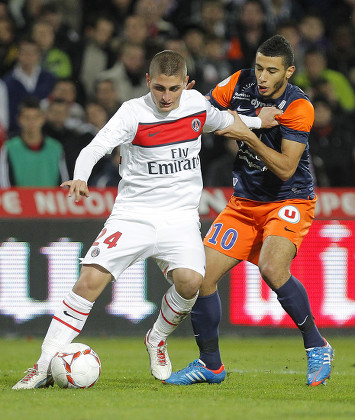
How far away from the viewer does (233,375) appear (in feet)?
23.6

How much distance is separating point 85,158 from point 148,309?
417 centimetres

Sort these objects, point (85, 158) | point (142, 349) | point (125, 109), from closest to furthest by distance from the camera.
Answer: point (85, 158) < point (125, 109) < point (142, 349)

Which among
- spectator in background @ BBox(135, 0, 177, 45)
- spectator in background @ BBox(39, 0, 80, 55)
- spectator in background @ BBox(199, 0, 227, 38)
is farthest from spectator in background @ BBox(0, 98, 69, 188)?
spectator in background @ BBox(199, 0, 227, 38)

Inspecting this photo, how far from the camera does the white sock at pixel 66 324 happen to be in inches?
234

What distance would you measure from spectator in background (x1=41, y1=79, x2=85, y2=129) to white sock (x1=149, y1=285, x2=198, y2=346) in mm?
5531

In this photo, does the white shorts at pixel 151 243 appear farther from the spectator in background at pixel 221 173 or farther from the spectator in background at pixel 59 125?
the spectator in background at pixel 59 125

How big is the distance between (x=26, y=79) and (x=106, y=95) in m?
1.07

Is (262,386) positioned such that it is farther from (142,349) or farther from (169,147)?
(142,349)

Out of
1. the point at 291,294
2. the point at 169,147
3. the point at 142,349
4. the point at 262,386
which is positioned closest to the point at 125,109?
the point at 169,147

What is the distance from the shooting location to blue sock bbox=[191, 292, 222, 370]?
6566 mm

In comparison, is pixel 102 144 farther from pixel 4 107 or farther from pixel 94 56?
pixel 94 56

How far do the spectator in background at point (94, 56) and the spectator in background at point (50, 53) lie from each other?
6.2 inches

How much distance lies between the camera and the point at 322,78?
41.5ft

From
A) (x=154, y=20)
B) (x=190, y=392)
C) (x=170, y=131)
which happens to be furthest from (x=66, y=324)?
(x=154, y=20)
